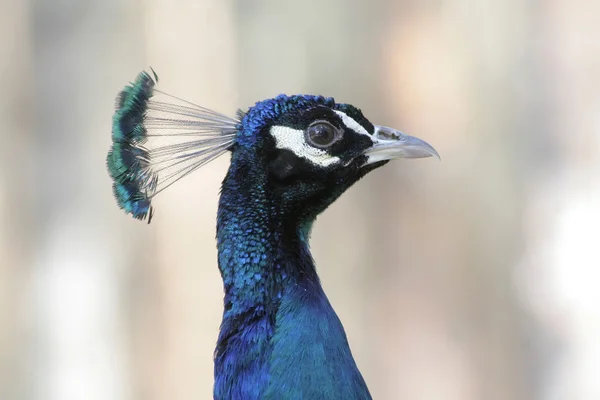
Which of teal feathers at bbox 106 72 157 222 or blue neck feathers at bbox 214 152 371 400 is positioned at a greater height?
teal feathers at bbox 106 72 157 222

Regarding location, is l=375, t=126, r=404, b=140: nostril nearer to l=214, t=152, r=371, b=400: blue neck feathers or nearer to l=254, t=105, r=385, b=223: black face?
l=254, t=105, r=385, b=223: black face

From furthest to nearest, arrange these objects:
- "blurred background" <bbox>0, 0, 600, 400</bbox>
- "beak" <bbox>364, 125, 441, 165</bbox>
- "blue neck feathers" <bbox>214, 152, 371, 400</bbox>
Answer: "blurred background" <bbox>0, 0, 600, 400</bbox>, "beak" <bbox>364, 125, 441, 165</bbox>, "blue neck feathers" <bbox>214, 152, 371, 400</bbox>

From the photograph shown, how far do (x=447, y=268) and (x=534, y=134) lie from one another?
480mm

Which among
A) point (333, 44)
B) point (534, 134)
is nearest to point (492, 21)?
point (534, 134)

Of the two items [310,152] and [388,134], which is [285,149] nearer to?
[310,152]

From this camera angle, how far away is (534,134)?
6.00 feet

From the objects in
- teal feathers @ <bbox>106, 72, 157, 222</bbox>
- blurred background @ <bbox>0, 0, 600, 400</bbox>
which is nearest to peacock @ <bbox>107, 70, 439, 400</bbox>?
teal feathers @ <bbox>106, 72, 157, 222</bbox>

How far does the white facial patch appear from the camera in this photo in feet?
2.82

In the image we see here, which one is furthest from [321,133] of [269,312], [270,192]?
[269,312]

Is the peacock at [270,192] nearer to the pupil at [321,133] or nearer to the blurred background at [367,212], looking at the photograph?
the pupil at [321,133]

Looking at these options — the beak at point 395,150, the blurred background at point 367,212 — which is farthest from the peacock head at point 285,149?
the blurred background at point 367,212

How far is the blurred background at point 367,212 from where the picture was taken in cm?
182

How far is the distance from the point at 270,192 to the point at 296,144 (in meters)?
0.08

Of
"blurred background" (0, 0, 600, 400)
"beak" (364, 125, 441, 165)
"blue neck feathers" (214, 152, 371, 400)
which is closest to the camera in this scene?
"blue neck feathers" (214, 152, 371, 400)
